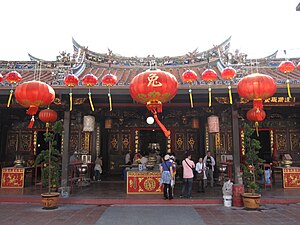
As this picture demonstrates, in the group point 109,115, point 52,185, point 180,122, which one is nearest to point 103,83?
point 52,185

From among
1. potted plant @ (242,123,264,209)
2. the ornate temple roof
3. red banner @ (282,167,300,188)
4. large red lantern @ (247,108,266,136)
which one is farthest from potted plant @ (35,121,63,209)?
red banner @ (282,167,300,188)

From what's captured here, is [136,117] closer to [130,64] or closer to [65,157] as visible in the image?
[130,64]

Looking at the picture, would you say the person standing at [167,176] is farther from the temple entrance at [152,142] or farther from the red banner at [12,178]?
the temple entrance at [152,142]

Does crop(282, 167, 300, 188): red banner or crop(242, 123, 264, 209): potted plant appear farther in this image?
crop(282, 167, 300, 188): red banner

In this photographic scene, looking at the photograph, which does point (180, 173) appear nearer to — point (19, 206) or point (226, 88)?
point (226, 88)

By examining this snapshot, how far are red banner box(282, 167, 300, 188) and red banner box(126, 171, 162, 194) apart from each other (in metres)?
5.20

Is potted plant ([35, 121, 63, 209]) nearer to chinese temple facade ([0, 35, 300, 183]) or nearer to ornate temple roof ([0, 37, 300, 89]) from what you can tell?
chinese temple facade ([0, 35, 300, 183])

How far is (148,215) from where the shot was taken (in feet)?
20.8

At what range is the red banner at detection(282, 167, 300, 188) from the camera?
9.90 metres

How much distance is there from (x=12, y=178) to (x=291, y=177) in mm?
11183

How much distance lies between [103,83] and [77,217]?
3820 millimetres

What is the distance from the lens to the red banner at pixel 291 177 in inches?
390

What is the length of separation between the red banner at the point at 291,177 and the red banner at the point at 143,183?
5204 mm

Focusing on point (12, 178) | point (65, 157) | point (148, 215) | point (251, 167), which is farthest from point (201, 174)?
point (12, 178)
